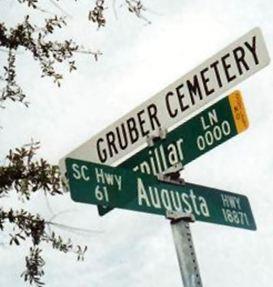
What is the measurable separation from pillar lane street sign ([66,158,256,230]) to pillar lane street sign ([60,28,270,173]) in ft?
1.19

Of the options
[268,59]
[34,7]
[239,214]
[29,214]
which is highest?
[34,7]

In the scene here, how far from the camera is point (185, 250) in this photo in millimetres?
4070

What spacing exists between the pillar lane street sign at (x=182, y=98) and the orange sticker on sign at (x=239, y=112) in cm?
9

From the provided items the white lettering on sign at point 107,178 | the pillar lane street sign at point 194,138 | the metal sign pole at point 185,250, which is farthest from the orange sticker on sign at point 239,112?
the white lettering on sign at point 107,178

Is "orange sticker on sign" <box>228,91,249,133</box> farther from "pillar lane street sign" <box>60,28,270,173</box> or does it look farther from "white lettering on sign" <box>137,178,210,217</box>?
"white lettering on sign" <box>137,178,210,217</box>

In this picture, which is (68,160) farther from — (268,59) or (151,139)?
(268,59)

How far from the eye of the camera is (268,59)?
4516mm

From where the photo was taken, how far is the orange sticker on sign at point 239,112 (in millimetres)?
4637

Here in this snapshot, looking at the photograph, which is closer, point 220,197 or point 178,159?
point 178,159

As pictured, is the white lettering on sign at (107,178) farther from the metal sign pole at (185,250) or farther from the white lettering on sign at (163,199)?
the metal sign pole at (185,250)

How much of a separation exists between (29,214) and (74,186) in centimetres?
128

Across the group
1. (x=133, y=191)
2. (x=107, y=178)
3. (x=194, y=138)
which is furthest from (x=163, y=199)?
(x=194, y=138)

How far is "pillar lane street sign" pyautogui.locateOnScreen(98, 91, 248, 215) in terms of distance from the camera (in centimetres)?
461

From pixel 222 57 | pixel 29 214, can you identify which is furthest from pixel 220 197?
pixel 29 214
